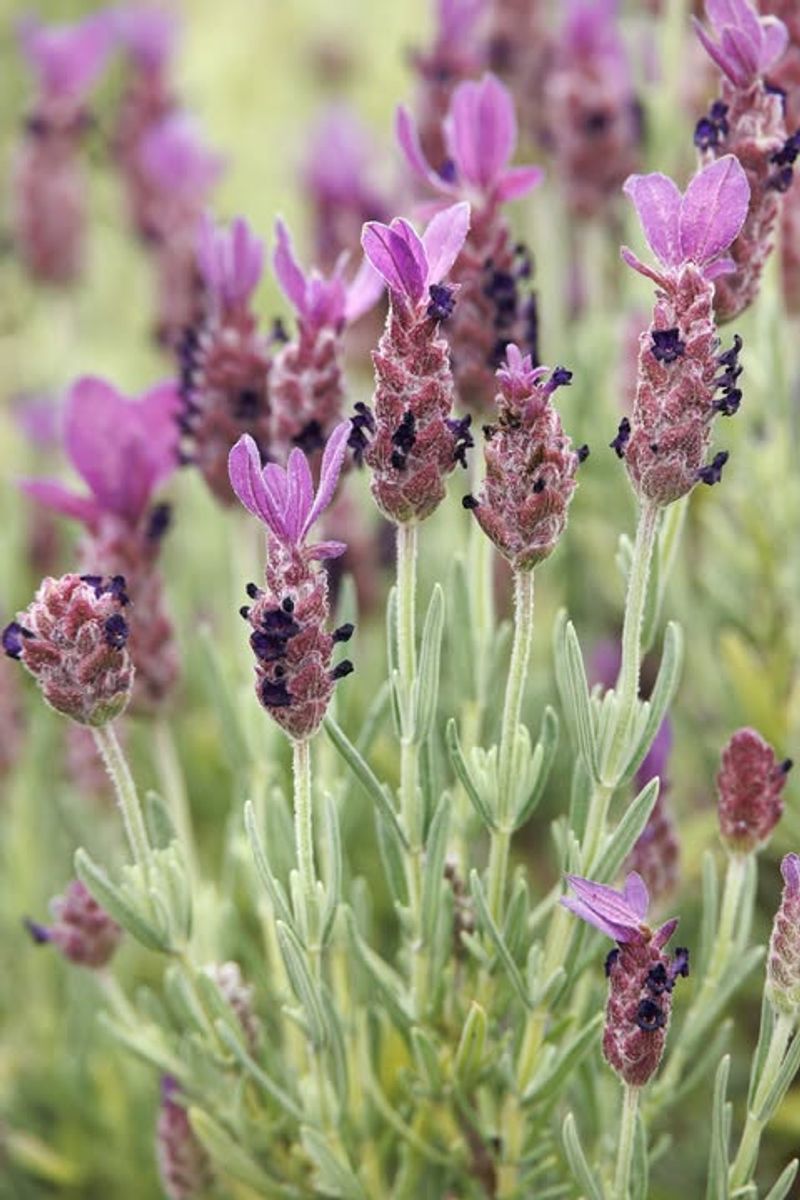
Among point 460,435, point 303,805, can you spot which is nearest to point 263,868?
point 303,805

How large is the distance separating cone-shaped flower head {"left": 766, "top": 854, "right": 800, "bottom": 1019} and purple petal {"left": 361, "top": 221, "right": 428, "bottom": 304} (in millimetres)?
346

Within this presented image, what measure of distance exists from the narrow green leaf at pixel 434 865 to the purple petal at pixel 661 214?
344 mm

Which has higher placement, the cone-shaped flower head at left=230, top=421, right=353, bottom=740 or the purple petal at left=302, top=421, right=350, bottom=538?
→ the purple petal at left=302, top=421, right=350, bottom=538

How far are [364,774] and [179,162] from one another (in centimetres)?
122

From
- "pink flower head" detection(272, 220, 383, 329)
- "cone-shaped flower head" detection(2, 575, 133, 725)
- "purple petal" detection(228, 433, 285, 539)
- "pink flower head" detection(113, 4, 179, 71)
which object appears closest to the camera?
"purple petal" detection(228, 433, 285, 539)

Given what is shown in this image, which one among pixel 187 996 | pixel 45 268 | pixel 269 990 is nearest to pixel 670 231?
pixel 187 996

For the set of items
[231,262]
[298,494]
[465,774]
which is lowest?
[465,774]

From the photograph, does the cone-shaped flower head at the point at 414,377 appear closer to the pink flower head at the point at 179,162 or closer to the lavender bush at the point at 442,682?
the lavender bush at the point at 442,682

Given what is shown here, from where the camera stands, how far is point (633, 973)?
0.80 meters

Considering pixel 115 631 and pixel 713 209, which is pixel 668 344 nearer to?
pixel 713 209

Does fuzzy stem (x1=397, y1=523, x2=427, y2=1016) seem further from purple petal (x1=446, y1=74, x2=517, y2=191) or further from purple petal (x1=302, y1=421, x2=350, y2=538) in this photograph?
purple petal (x1=446, y1=74, x2=517, y2=191)

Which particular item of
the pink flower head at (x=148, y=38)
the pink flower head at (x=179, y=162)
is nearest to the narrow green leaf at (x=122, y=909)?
the pink flower head at (x=179, y=162)

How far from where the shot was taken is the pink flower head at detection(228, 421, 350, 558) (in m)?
0.77

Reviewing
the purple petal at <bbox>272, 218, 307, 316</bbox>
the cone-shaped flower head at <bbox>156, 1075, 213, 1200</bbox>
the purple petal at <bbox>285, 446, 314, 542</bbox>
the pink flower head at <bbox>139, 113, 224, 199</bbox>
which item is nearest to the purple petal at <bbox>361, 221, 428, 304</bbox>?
the purple petal at <bbox>285, 446, 314, 542</bbox>
